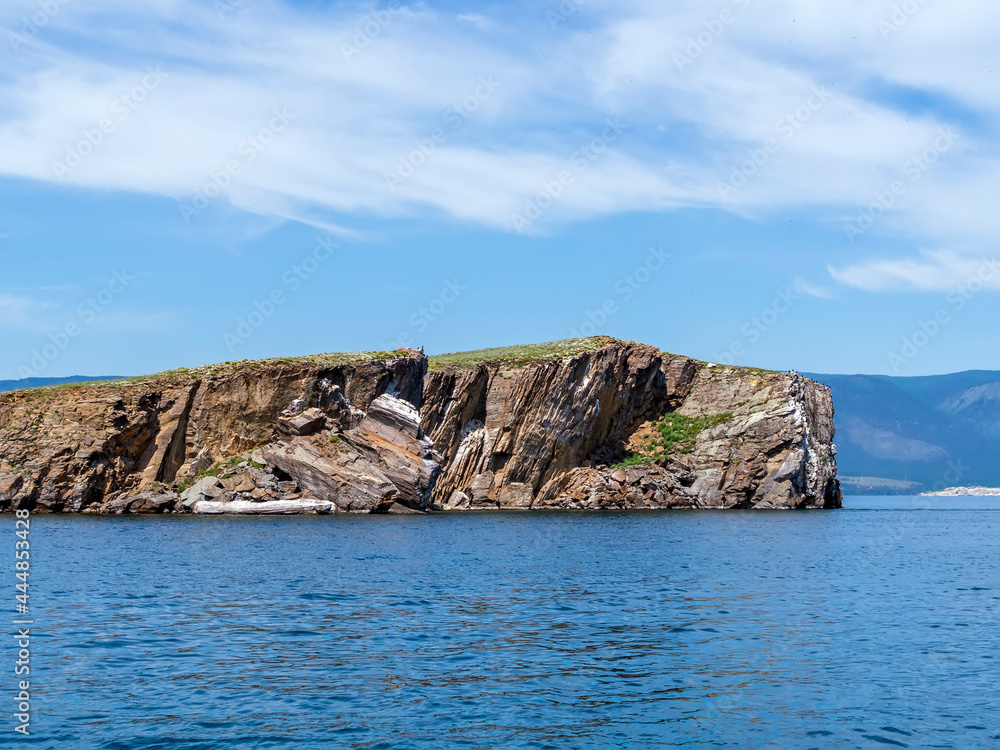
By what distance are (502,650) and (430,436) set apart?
94.0 metres

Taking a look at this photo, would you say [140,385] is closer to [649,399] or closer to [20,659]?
[649,399]

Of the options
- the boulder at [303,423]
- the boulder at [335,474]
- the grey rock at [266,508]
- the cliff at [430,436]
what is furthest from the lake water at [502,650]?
the boulder at [303,423]

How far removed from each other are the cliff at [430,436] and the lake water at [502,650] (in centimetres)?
4138

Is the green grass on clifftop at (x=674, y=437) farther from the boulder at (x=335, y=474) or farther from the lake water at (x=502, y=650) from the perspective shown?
the lake water at (x=502, y=650)

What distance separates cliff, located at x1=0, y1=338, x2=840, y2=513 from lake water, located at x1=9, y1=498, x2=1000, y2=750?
136ft

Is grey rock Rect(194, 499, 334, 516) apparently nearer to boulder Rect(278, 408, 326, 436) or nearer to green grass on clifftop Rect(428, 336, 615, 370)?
boulder Rect(278, 408, 326, 436)

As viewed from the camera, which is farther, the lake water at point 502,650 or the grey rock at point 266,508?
the grey rock at point 266,508

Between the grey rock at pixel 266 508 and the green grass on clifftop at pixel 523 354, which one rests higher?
the green grass on clifftop at pixel 523 354

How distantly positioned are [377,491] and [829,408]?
7834 cm

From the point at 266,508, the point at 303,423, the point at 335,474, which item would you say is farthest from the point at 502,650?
the point at 303,423

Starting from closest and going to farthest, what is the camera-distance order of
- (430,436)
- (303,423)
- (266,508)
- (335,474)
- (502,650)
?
(502,650) < (266,508) < (335,474) < (303,423) < (430,436)

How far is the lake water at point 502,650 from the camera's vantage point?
73.5 ft

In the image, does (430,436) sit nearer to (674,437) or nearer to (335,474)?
(335,474)

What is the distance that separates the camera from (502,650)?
30.6m
